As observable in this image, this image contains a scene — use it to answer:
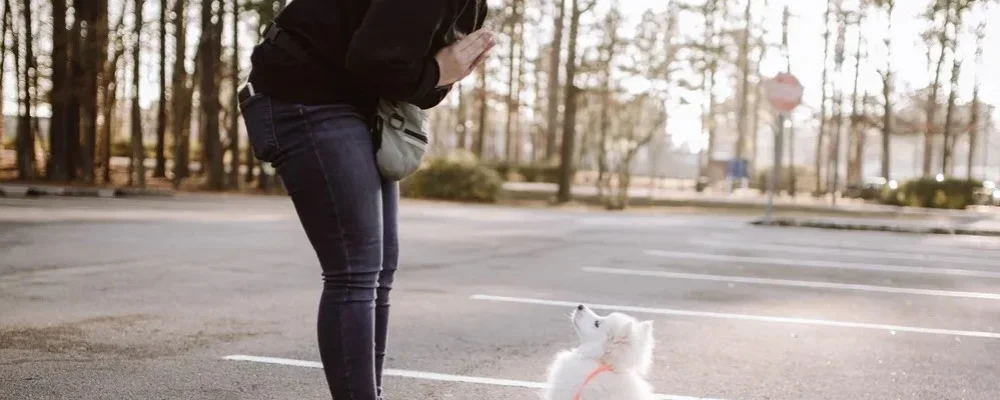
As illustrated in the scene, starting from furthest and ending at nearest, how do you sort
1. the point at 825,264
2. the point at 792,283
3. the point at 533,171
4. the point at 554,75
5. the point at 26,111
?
the point at 533,171 < the point at 554,75 < the point at 26,111 < the point at 825,264 < the point at 792,283

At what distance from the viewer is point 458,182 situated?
85.2ft

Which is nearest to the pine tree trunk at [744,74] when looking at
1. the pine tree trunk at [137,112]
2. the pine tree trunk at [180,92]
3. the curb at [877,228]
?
the curb at [877,228]

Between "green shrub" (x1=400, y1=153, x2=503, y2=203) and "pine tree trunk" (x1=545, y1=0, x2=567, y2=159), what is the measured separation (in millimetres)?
5901

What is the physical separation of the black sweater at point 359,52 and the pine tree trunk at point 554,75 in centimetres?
2676

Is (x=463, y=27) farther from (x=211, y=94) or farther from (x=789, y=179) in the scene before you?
(x=789, y=179)

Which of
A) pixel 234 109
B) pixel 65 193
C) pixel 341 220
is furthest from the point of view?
pixel 234 109

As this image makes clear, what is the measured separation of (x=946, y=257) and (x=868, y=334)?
7301mm

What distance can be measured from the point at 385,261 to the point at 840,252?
1073cm

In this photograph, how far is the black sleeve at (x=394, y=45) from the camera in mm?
2412

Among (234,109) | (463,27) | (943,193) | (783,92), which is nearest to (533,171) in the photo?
(234,109)

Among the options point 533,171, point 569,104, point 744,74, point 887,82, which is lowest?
point 533,171

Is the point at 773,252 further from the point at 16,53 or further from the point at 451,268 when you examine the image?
the point at 16,53

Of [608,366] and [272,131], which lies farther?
[608,366]

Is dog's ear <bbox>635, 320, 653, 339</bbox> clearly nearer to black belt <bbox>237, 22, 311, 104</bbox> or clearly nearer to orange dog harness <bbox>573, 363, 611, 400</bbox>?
orange dog harness <bbox>573, 363, 611, 400</bbox>
